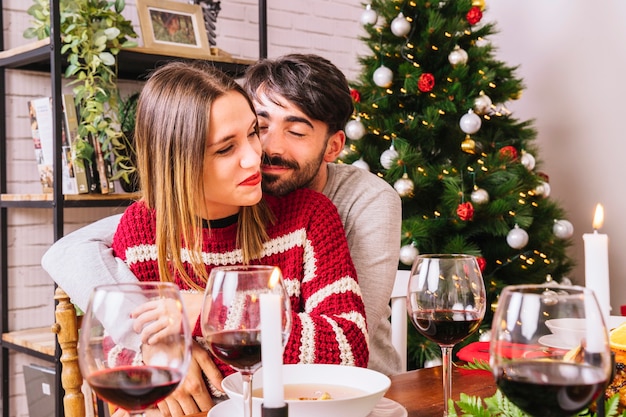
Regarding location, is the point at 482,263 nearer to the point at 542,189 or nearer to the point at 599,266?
the point at 542,189

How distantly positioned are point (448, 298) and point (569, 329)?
31 cm

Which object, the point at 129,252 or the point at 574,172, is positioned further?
the point at 574,172

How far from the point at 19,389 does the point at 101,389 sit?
7.18 ft

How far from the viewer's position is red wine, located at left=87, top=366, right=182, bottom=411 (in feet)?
2.15

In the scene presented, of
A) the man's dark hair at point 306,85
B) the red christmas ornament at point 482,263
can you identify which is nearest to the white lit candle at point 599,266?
the man's dark hair at point 306,85

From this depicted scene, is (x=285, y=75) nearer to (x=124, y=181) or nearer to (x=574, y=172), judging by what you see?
(x=124, y=181)

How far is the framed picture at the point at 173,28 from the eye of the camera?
8.52ft

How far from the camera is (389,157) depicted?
8.54 feet

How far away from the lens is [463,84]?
2658 mm

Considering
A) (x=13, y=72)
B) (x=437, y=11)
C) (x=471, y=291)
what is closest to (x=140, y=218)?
(x=471, y=291)

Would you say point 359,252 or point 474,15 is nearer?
point 359,252

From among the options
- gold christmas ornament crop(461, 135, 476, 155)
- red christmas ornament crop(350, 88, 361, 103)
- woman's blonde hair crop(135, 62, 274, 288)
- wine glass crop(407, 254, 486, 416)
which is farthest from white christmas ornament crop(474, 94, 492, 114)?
wine glass crop(407, 254, 486, 416)

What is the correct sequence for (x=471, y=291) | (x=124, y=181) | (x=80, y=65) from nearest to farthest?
(x=471, y=291), (x=80, y=65), (x=124, y=181)

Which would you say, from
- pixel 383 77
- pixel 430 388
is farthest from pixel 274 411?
pixel 383 77
